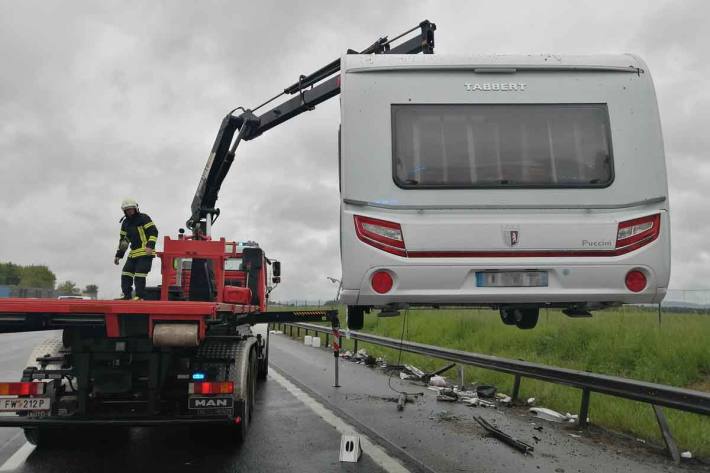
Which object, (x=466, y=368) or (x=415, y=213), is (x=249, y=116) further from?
(x=415, y=213)

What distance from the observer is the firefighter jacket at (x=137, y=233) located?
912 centimetres

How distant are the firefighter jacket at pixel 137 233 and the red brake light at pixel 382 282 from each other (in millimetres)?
5223

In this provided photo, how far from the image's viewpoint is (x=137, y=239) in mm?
9141

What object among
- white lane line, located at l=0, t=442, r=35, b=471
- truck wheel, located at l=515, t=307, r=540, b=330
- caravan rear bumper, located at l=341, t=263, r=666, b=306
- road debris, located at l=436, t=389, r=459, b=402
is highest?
caravan rear bumper, located at l=341, t=263, r=666, b=306

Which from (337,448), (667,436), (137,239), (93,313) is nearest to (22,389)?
(93,313)

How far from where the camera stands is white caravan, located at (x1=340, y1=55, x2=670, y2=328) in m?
5.04

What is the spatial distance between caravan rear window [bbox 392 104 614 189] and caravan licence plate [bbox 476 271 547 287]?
78 cm

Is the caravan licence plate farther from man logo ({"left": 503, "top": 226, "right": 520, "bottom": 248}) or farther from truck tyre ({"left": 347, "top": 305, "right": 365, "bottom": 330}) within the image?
truck tyre ({"left": 347, "top": 305, "right": 365, "bottom": 330})

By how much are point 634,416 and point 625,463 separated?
1.78 m

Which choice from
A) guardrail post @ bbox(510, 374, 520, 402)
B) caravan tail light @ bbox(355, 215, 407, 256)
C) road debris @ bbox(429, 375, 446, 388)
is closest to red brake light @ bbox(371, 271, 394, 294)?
caravan tail light @ bbox(355, 215, 407, 256)

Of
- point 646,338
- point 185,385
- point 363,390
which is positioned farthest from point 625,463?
point 646,338

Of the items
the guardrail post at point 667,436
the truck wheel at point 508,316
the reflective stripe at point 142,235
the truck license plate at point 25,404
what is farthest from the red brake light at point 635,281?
the reflective stripe at point 142,235

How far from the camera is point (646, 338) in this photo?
39.5 feet

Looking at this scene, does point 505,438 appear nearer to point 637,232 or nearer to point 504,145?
point 637,232
